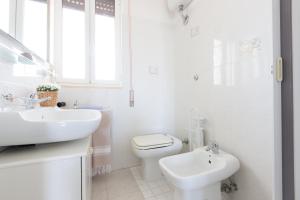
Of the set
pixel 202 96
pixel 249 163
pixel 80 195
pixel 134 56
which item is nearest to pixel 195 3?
pixel 134 56

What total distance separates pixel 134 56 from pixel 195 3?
950 mm

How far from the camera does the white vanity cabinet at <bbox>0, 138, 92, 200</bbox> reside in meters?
0.57

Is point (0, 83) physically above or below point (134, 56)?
below

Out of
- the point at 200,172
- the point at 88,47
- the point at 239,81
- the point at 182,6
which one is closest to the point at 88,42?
the point at 88,47

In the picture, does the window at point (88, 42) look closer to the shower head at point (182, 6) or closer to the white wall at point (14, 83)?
the white wall at point (14, 83)

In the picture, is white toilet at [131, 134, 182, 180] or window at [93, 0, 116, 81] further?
window at [93, 0, 116, 81]

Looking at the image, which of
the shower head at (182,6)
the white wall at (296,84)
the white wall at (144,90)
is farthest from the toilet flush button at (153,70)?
the white wall at (296,84)

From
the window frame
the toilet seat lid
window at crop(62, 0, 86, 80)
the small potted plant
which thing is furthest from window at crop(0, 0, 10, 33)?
the toilet seat lid

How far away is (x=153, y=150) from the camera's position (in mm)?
1510

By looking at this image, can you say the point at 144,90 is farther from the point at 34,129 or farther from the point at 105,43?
the point at 34,129

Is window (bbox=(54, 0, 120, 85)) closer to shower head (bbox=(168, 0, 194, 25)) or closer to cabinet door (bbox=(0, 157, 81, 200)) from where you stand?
shower head (bbox=(168, 0, 194, 25))

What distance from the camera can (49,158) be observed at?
62 centimetres

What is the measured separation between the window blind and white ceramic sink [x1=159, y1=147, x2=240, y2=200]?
6.31ft

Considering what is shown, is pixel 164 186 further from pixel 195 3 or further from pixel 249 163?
pixel 195 3
